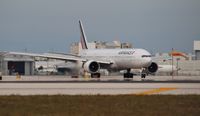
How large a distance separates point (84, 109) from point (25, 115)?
3.53 m

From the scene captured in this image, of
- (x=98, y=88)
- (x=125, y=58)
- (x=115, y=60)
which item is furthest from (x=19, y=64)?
(x=98, y=88)

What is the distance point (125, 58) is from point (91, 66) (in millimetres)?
4711

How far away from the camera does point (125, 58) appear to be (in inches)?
3068

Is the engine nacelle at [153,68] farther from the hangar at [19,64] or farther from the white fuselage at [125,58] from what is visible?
the hangar at [19,64]

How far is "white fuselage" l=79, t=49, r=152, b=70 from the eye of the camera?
7638 centimetres

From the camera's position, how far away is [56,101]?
3153 centimetres

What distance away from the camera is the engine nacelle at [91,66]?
76700 mm

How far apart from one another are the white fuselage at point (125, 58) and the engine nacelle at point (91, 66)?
334 cm

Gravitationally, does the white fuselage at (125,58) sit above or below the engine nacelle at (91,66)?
above

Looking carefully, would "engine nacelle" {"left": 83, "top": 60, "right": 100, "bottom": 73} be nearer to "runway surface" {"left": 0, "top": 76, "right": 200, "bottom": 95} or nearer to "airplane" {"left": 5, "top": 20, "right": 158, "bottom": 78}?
"airplane" {"left": 5, "top": 20, "right": 158, "bottom": 78}

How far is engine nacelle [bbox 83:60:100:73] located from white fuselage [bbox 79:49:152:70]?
3340mm

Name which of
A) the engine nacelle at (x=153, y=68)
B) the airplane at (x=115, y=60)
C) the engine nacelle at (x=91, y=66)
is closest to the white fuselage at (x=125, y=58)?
the airplane at (x=115, y=60)

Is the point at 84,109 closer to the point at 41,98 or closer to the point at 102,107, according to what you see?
the point at 102,107

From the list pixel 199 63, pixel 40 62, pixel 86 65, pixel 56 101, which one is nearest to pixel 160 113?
pixel 56 101
